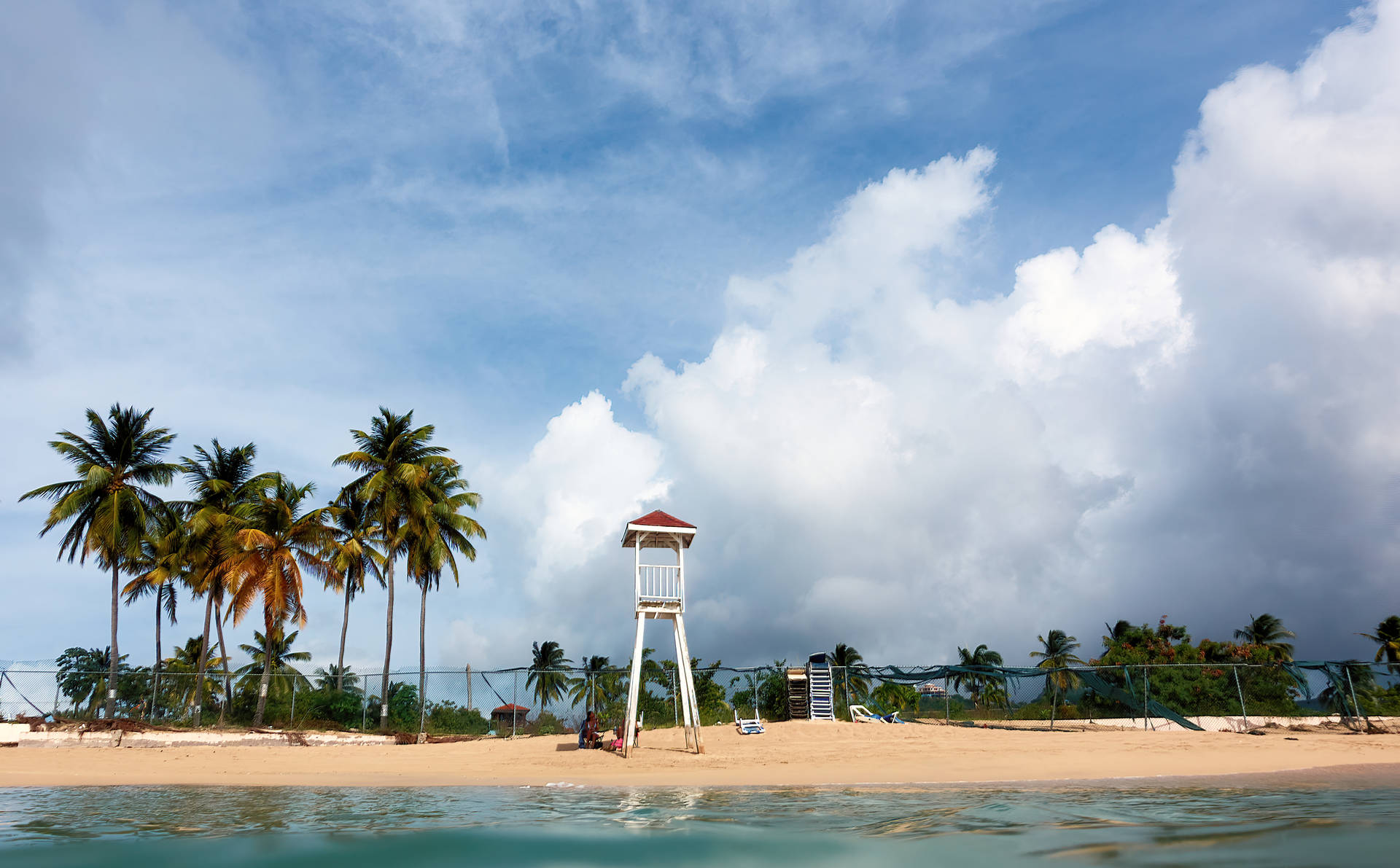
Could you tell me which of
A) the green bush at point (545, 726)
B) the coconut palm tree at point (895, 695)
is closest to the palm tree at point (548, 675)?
the green bush at point (545, 726)

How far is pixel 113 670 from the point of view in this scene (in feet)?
91.7

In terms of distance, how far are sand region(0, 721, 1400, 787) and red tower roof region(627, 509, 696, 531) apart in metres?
5.73

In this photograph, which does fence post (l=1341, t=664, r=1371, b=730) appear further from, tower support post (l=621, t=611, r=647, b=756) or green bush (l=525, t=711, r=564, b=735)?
green bush (l=525, t=711, r=564, b=735)

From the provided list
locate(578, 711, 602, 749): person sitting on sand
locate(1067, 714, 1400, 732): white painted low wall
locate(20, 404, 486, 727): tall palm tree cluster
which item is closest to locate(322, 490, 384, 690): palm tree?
locate(20, 404, 486, 727): tall palm tree cluster

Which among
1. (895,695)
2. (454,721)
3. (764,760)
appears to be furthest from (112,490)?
Result: (895,695)

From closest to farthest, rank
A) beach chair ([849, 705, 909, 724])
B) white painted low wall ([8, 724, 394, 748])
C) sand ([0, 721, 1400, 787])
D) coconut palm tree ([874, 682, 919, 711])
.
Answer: sand ([0, 721, 1400, 787])
white painted low wall ([8, 724, 394, 748])
beach chair ([849, 705, 909, 724])
coconut palm tree ([874, 682, 919, 711])

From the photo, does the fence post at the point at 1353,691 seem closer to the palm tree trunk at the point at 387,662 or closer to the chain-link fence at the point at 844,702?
the chain-link fence at the point at 844,702

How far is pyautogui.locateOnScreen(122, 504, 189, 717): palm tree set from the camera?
1271 inches

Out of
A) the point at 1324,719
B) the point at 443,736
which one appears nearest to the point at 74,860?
the point at 443,736

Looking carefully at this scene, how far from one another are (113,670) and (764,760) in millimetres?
25299

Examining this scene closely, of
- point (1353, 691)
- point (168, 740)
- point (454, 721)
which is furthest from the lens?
point (454, 721)

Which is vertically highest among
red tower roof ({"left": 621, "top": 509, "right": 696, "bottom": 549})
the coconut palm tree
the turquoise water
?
red tower roof ({"left": 621, "top": 509, "right": 696, "bottom": 549})

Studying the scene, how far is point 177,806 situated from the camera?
Result: 8.95 metres

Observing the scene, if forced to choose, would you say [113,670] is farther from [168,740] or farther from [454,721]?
[454,721]
